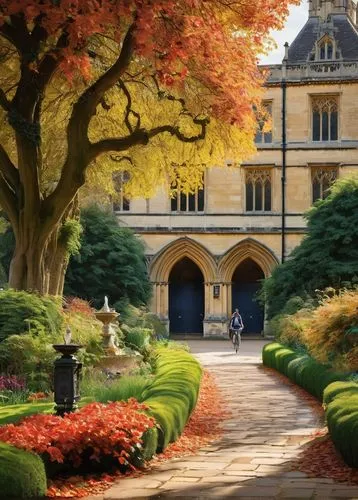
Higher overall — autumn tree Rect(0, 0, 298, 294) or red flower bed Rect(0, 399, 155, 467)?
autumn tree Rect(0, 0, 298, 294)

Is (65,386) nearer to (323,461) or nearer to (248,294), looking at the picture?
(323,461)

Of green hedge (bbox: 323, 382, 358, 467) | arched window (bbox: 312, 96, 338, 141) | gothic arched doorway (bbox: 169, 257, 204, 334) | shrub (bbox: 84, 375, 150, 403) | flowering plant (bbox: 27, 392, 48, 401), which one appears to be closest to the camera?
green hedge (bbox: 323, 382, 358, 467)

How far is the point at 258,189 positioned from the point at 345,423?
32197 millimetres

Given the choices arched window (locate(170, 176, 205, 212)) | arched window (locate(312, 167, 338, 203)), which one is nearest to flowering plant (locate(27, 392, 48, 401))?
arched window (locate(170, 176, 205, 212))

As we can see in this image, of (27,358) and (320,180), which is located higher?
(320,180)

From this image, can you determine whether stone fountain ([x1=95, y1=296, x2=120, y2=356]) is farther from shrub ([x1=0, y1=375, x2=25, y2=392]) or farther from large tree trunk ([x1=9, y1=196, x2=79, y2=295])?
shrub ([x1=0, y1=375, x2=25, y2=392])

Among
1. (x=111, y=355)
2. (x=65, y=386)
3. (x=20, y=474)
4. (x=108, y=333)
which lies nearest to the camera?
(x=20, y=474)

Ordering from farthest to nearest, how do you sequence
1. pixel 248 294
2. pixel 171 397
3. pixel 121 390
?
pixel 248 294 → pixel 121 390 → pixel 171 397

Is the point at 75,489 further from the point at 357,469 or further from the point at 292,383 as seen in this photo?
the point at 292,383

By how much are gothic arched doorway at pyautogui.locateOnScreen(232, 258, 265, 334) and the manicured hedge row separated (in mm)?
18944

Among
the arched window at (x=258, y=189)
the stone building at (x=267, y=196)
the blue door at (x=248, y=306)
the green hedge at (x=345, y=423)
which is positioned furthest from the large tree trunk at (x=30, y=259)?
the blue door at (x=248, y=306)

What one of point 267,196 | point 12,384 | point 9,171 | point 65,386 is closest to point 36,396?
point 12,384

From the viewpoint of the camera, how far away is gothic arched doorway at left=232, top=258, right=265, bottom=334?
138ft

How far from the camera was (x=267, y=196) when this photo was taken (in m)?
40.2
